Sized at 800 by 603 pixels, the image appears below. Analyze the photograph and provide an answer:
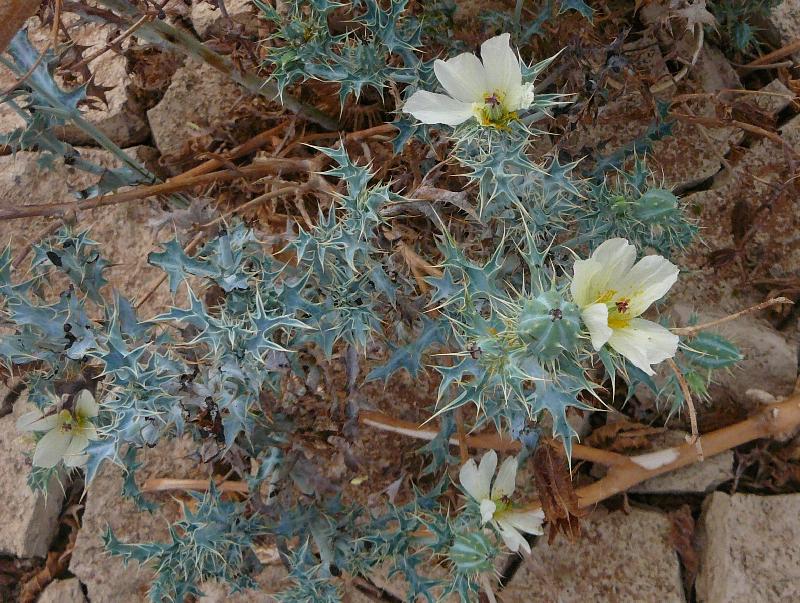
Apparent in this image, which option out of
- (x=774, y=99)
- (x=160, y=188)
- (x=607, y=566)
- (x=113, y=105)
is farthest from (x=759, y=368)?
(x=113, y=105)

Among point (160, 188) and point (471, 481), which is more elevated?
point (160, 188)

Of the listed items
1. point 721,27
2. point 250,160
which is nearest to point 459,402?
point 250,160

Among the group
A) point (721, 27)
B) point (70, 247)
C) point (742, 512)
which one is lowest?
point (742, 512)

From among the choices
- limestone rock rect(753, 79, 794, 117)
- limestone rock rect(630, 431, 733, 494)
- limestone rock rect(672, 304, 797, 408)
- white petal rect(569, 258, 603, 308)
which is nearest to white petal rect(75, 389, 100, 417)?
white petal rect(569, 258, 603, 308)

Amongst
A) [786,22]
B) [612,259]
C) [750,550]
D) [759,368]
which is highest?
[612,259]

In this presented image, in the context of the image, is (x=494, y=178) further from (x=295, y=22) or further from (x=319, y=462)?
(x=319, y=462)

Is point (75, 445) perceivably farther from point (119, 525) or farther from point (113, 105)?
point (113, 105)
